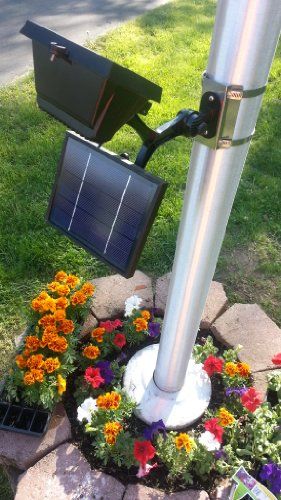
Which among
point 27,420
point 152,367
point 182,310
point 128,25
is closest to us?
point 182,310

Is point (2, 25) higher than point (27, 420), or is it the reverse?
point (2, 25)

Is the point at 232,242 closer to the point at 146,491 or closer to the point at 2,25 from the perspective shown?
the point at 146,491

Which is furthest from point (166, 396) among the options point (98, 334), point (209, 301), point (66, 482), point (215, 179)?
point (215, 179)

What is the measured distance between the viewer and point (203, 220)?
1290mm

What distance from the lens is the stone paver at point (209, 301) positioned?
2271 mm

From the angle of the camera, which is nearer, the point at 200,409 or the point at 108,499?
the point at 108,499

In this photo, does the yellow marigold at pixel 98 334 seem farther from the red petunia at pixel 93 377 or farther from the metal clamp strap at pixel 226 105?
the metal clamp strap at pixel 226 105

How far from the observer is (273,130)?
377cm

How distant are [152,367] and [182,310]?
58 centimetres

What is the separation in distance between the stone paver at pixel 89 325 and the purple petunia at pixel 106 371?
209 mm

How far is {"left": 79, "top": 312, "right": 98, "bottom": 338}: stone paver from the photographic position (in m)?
2.19

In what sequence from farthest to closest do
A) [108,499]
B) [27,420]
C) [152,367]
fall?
[152,367] → [27,420] → [108,499]

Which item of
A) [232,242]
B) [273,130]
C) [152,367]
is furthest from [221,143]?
[273,130]

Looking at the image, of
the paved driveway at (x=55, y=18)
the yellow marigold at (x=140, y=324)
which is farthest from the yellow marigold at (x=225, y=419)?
the paved driveway at (x=55, y=18)
